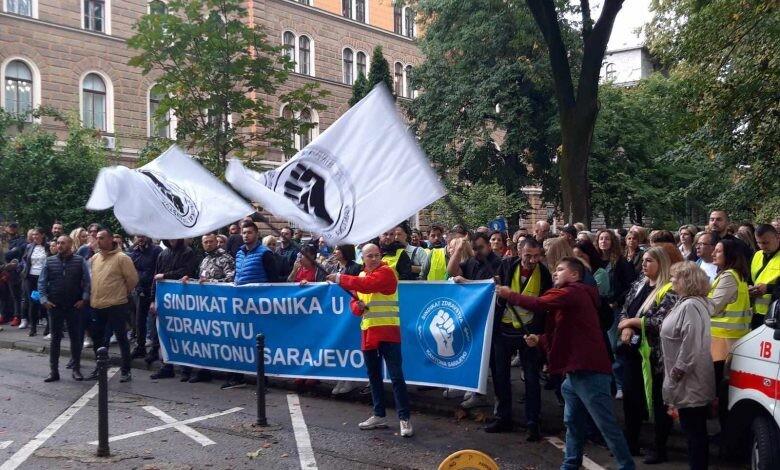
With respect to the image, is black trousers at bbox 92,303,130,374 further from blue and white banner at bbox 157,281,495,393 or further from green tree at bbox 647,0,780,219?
green tree at bbox 647,0,780,219

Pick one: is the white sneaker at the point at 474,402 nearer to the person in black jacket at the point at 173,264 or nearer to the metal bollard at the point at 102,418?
the metal bollard at the point at 102,418

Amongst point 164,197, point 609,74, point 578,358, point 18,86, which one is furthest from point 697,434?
point 609,74

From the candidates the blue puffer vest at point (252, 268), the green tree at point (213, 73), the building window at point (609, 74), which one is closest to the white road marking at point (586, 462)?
the blue puffer vest at point (252, 268)

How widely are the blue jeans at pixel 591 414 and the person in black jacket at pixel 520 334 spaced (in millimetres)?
1293

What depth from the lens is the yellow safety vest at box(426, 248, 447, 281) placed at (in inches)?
415

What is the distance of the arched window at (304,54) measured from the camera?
40406 millimetres

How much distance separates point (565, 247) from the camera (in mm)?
7398

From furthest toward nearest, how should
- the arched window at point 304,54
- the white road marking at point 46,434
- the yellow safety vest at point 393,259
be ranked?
the arched window at point 304,54 < the yellow safety vest at point 393,259 < the white road marking at point 46,434

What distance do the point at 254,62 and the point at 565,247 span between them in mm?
9836

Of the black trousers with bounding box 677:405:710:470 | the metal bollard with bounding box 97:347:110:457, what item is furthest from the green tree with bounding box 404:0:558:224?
the black trousers with bounding box 677:405:710:470

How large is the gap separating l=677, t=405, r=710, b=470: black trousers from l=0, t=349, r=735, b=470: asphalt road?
0.94 m

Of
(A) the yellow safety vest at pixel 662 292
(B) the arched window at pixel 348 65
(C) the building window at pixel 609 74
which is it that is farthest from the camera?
(B) the arched window at pixel 348 65

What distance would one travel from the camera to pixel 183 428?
8156mm

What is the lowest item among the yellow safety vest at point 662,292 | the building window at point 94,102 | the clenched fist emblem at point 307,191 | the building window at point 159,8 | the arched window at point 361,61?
the yellow safety vest at point 662,292
